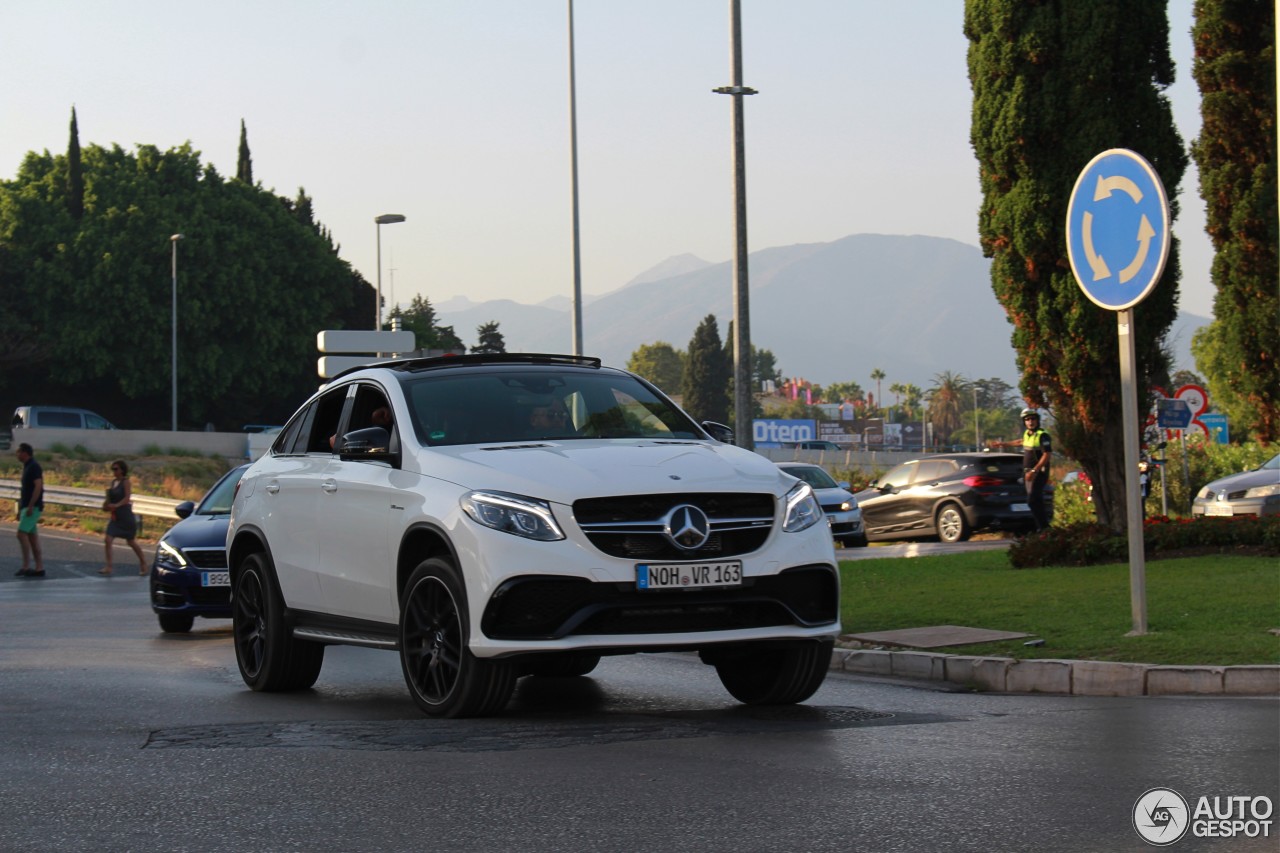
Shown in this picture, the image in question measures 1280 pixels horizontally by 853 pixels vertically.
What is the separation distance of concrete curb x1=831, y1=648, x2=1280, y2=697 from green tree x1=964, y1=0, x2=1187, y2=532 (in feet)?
30.0

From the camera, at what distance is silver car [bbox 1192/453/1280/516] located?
24750 mm

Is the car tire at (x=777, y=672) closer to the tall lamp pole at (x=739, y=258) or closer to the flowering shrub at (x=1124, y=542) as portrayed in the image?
the flowering shrub at (x=1124, y=542)

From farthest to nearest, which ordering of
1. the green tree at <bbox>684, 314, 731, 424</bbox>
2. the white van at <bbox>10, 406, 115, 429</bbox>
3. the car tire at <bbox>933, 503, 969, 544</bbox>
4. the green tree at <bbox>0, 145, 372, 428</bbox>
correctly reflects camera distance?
1. the green tree at <bbox>684, 314, 731, 424</bbox>
2. the green tree at <bbox>0, 145, 372, 428</bbox>
3. the white van at <bbox>10, 406, 115, 429</bbox>
4. the car tire at <bbox>933, 503, 969, 544</bbox>

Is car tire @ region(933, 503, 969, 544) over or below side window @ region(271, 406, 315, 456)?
below

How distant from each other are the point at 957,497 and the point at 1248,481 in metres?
4.80

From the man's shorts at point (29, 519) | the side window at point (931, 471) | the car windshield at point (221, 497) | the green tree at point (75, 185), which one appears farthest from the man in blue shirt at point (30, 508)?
the green tree at point (75, 185)

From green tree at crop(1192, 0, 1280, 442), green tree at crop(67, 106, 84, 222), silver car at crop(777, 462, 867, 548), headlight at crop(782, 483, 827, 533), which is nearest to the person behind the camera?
headlight at crop(782, 483, 827, 533)

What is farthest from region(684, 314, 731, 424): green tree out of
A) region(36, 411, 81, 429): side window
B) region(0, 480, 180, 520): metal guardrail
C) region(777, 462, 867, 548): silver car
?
region(777, 462, 867, 548): silver car

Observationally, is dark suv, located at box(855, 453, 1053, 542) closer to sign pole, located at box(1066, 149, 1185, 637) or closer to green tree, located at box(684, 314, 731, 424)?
sign pole, located at box(1066, 149, 1185, 637)

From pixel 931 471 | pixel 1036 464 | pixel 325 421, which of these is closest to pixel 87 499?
pixel 931 471

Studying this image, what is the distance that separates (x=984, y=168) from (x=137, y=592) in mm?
12193

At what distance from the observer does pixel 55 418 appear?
61188 millimetres

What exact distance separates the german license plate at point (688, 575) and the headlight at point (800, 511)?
42 cm

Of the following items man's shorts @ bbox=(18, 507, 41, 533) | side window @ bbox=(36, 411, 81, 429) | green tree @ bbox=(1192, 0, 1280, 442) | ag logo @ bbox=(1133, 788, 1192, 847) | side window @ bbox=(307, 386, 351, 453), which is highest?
green tree @ bbox=(1192, 0, 1280, 442)
